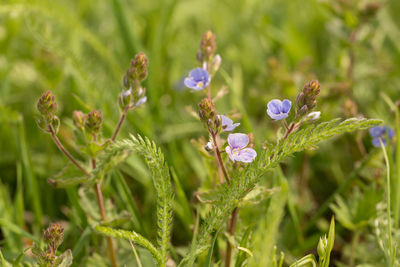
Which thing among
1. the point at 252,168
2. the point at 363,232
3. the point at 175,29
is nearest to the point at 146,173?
the point at 252,168

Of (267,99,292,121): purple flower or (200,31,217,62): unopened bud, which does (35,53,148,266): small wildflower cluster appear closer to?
(200,31,217,62): unopened bud

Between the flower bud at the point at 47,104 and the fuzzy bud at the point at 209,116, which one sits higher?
the flower bud at the point at 47,104

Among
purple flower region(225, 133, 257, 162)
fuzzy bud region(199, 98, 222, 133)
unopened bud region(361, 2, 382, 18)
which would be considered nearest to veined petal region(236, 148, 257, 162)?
purple flower region(225, 133, 257, 162)

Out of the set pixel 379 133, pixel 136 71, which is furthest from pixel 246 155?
pixel 379 133

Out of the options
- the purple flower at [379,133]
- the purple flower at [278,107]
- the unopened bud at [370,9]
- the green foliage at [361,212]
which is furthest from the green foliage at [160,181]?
the unopened bud at [370,9]

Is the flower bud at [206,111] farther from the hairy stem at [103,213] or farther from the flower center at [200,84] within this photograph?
the hairy stem at [103,213]

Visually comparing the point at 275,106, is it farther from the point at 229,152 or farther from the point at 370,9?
the point at 370,9
